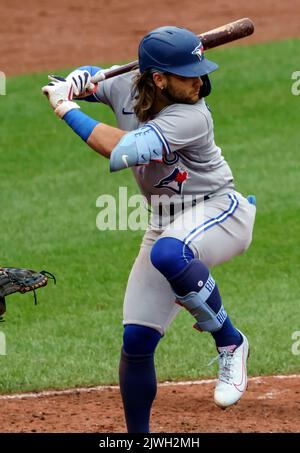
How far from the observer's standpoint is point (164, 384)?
736 cm

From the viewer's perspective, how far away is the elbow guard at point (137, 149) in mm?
5695

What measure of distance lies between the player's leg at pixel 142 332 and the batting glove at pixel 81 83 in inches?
35.4

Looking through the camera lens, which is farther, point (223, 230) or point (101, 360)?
point (101, 360)

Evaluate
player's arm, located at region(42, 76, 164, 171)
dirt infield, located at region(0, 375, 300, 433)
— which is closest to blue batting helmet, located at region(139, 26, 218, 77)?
player's arm, located at region(42, 76, 164, 171)

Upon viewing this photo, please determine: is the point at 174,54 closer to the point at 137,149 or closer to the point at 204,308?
the point at 137,149

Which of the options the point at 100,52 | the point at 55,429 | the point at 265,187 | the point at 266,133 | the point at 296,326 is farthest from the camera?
the point at 100,52

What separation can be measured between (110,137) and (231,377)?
4.46 feet

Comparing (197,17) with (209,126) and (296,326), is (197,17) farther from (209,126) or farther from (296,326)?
(209,126)

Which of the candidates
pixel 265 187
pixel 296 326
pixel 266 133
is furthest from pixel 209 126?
pixel 266 133

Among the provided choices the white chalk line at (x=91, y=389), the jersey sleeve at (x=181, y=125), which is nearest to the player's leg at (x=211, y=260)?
the jersey sleeve at (x=181, y=125)

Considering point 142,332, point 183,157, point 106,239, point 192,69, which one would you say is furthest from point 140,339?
point 106,239

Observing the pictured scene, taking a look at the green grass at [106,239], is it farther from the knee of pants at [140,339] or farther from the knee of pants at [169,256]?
the knee of pants at [169,256]

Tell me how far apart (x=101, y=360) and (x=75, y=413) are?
0.93 m

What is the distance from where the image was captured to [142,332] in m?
Result: 5.95
